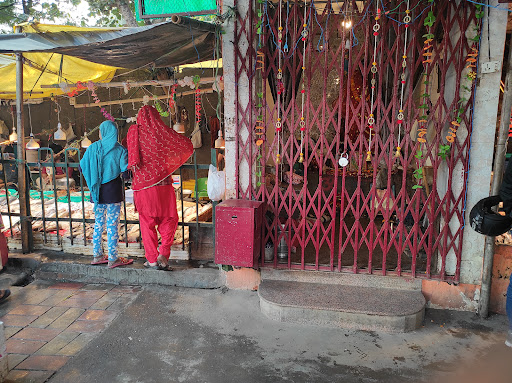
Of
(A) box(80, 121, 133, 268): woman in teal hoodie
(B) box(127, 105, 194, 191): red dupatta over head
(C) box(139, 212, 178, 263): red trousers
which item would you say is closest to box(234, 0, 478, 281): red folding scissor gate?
(B) box(127, 105, 194, 191): red dupatta over head

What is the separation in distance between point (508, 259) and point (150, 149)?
14.2ft

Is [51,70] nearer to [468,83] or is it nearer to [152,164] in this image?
[152,164]

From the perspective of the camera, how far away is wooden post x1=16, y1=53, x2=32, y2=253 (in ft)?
17.1

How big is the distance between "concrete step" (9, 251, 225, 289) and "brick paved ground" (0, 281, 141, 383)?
141mm

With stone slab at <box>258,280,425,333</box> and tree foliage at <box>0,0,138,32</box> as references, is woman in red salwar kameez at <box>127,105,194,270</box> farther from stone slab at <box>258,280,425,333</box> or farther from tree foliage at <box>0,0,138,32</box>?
tree foliage at <box>0,0,138,32</box>

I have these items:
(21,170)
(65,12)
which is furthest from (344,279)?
(65,12)

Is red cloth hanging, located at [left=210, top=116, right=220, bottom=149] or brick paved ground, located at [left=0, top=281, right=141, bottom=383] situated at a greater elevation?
red cloth hanging, located at [left=210, top=116, right=220, bottom=149]

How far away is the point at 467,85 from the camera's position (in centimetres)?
384

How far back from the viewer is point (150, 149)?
4.59 m

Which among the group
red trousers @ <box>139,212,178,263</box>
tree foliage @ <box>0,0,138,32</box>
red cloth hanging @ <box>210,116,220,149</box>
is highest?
tree foliage @ <box>0,0,138,32</box>

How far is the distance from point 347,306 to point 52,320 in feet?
10.4

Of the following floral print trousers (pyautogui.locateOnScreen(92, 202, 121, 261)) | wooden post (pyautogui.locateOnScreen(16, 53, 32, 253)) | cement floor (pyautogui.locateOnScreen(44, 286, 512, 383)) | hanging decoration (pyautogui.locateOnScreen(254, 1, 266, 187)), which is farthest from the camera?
wooden post (pyautogui.locateOnScreen(16, 53, 32, 253))

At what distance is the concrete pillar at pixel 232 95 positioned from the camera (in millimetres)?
4258

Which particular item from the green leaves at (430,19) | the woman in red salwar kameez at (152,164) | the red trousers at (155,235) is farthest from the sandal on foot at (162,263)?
the green leaves at (430,19)
